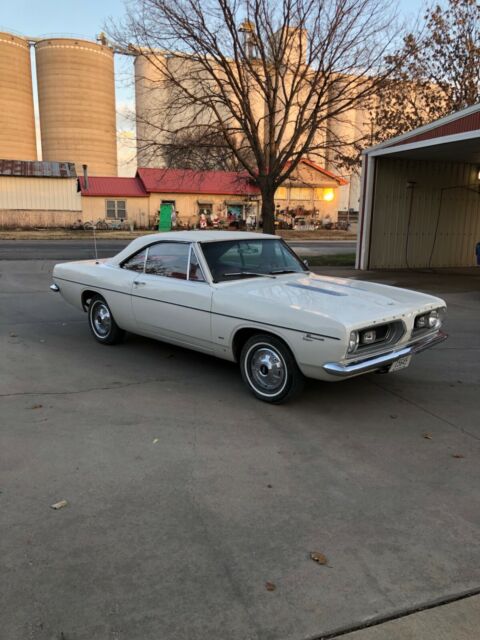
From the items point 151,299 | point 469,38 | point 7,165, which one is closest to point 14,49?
point 7,165

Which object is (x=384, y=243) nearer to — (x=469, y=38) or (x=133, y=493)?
(x=469, y=38)

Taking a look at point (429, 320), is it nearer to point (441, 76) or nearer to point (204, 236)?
point (204, 236)

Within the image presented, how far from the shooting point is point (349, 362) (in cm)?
411

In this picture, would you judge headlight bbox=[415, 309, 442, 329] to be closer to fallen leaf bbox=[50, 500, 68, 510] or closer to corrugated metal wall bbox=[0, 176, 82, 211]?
fallen leaf bbox=[50, 500, 68, 510]

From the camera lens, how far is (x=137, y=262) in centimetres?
600

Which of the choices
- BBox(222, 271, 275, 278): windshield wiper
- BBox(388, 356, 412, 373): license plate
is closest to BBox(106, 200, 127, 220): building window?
BBox(222, 271, 275, 278): windshield wiper

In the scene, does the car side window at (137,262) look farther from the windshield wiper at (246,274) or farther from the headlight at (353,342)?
the headlight at (353,342)

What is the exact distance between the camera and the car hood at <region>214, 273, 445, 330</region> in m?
4.16

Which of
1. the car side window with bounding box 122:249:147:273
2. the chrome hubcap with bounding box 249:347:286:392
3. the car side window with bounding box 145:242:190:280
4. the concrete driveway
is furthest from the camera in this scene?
the car side window with bounding box 122:249:147:273

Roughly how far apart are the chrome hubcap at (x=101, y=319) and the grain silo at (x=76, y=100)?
153 ft

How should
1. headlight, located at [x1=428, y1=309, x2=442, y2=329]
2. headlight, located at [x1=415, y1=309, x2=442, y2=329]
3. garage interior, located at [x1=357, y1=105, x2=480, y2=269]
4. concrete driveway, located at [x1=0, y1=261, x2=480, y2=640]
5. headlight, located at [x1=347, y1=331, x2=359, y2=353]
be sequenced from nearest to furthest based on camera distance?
concrete driveway, located at [x1=0, y1=261, x2=480, y2=640], headlight, located at [x1=347, y1=331, x2=359, y2=353], headlight, located at [x1=415, y1=309, x2=442, y2=329], headlight, located at [x1=428, y1=309, x2=442, y2=329], garage interior, located at [x1=357, y1=105, x2=480, y2=269]

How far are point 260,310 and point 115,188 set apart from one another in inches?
1473

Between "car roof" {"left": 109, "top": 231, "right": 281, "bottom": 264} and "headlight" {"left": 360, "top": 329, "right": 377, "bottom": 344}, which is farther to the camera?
"car roof" {"left": 109, "top": 231, "right": 281, "bottom": 264}

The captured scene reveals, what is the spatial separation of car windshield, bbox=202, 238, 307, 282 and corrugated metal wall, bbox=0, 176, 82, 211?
35.3 meters
